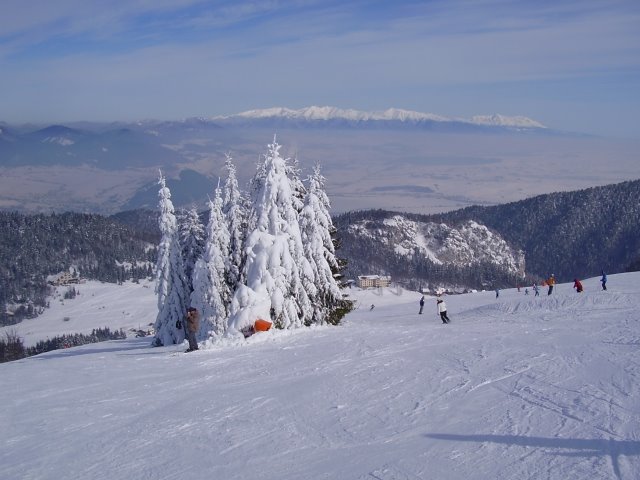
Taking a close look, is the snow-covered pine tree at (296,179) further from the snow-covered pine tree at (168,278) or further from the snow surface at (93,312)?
the snow surface at (93,312)

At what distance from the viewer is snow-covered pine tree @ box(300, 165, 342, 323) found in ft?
95.2

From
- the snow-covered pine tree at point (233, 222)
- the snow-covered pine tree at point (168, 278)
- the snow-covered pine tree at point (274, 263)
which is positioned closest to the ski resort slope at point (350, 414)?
the snow-covered pine tree at point (274, 263)

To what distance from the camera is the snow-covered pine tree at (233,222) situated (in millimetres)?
35406

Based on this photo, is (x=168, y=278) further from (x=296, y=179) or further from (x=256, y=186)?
(x=296, y=179)

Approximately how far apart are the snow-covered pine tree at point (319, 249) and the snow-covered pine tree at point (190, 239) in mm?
11234

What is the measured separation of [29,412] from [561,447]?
10.6 m

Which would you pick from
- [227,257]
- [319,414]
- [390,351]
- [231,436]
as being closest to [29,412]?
[231,436]

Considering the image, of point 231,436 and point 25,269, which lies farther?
point 25,269

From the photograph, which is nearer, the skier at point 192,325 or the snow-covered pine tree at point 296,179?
the skier at point 192,325

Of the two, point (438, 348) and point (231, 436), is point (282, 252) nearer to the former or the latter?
point (438, 348)

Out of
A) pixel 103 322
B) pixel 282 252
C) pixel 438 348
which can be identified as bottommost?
pixel 103 322

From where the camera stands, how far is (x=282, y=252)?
2428 centimetres

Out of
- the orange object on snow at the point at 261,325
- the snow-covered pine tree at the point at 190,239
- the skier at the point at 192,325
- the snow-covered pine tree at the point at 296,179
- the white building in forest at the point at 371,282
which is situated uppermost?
the snow-covered pine tree at the point at 296,179

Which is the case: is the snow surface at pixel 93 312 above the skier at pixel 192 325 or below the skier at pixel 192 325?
below
